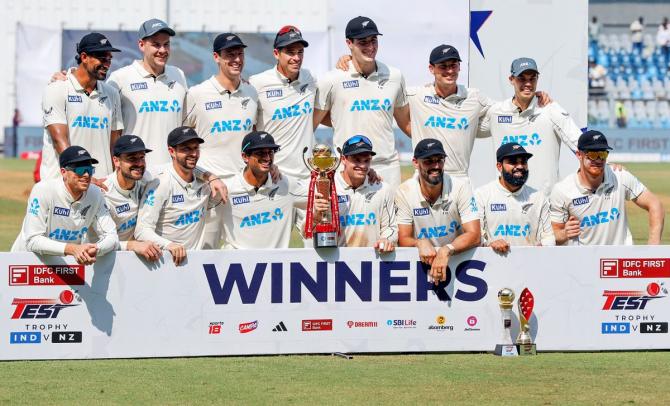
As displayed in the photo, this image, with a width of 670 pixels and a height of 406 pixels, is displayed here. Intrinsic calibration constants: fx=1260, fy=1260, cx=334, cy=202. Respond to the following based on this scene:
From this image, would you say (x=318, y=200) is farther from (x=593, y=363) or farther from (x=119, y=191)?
(x=593, y=363)

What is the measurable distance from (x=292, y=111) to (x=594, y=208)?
281 cm

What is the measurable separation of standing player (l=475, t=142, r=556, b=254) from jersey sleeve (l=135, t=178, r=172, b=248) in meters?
2.54

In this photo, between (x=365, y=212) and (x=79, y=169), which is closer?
(x=79, y=169)

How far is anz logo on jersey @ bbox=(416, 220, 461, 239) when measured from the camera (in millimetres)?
10086

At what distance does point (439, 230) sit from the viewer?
10094 mm

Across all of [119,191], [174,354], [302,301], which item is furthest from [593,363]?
[119,191]

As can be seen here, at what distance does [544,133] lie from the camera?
1144 centimetres

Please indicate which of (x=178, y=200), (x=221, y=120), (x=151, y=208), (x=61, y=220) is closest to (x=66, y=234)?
(x=61, y=220)

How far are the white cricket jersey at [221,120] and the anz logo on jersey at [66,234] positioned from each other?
5.49ft

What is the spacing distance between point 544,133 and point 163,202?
360 cm

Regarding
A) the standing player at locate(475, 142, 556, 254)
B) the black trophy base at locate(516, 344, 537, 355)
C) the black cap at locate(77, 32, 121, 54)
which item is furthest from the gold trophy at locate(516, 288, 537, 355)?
the black cap at locate(77, 32, 121, 54)

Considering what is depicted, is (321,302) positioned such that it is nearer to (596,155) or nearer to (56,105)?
(596,155)

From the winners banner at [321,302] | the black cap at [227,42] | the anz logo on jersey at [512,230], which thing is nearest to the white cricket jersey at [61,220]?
the winners banner at [321,302]

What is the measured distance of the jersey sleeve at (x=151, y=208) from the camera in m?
9.98
